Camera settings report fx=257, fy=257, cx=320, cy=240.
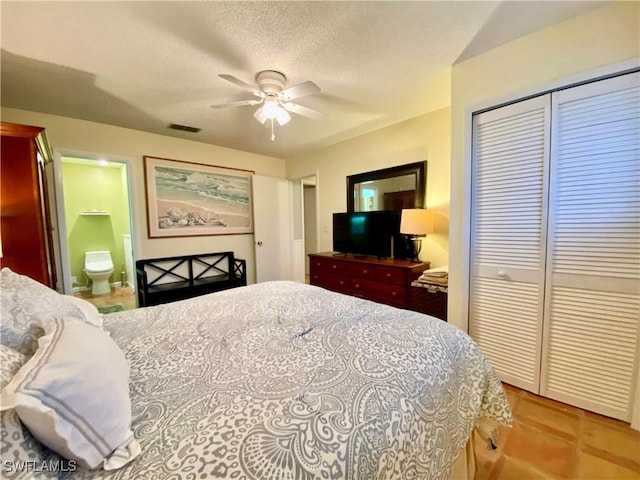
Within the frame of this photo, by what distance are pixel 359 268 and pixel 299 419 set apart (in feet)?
8.29

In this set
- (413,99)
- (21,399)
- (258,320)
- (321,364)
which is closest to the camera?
(21,399)

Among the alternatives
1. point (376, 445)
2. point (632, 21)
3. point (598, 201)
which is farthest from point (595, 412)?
point (632, 21)

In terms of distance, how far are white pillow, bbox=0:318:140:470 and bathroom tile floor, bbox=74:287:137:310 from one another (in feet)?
12.7

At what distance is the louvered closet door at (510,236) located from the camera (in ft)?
5.80

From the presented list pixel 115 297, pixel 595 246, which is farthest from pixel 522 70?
pixel 115 297

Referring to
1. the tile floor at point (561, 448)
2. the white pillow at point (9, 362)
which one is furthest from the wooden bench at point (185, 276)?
the tile floor at point (561, 448)

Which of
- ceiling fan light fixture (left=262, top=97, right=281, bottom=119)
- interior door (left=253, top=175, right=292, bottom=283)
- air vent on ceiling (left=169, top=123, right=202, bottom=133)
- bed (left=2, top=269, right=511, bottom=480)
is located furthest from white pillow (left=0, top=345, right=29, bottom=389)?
interior door (left=253, top=175, right=292, bottom=283)

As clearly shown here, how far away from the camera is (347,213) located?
3594 mm

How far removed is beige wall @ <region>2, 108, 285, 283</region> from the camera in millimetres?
2836

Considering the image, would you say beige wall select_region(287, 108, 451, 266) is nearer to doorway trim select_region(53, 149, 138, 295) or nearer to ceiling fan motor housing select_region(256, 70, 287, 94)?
ceiling fan motor housing select_region(256, 70, 287, 94)

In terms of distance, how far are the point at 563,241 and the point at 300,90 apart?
83.7 inches

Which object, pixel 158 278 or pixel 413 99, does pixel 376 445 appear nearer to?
pixel 413 99

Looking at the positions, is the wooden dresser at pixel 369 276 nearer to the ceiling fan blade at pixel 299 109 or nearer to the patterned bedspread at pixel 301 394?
the patterned bedspread at pixel 301 394

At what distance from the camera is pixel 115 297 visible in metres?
4.41
